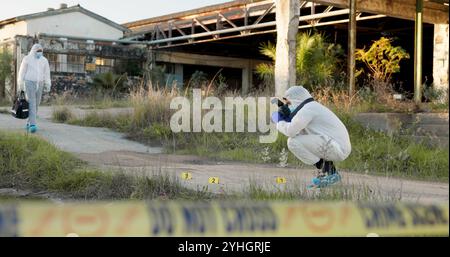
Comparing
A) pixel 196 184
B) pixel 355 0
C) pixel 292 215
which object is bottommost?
pixel 196 184

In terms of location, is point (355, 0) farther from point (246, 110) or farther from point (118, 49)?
point (118, 49)

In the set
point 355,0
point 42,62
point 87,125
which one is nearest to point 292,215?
point 42,62

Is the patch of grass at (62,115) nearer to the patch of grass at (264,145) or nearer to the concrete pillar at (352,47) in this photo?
the patch of grass at (264,145)

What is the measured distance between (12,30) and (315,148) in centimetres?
2310

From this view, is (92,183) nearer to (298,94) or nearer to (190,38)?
(298,94)

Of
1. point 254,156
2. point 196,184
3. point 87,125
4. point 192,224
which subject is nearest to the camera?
point 192,224

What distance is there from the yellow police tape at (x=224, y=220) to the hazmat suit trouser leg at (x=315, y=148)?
2942 millimetres

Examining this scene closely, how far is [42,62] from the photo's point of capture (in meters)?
9.88

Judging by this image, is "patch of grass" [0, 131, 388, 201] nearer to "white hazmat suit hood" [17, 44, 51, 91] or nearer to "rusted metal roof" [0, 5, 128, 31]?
"white hazmat suit hood" [17, 44, 51, 91]

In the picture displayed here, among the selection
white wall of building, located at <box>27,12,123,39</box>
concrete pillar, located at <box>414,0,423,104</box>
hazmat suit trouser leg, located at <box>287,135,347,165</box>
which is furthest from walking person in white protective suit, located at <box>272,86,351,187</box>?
white wall of building, located at <box>27,12,123,39</box>

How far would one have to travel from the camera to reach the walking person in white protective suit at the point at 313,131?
5.12 meters

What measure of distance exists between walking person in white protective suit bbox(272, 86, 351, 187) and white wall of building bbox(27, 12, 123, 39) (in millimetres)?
20576

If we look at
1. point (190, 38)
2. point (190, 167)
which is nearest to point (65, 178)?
point (190, 167)
